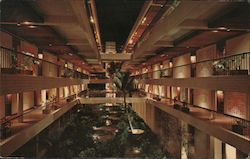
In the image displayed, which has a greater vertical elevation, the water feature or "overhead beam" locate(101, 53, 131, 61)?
"overhead beam" locate(101, 53, 131, 61)

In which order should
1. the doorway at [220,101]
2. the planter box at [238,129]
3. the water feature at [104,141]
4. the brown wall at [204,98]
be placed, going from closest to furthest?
the planter box at [238,129]
the water feature at [104,141]
the doorway at [220,101]
the brown wall at [204,98]

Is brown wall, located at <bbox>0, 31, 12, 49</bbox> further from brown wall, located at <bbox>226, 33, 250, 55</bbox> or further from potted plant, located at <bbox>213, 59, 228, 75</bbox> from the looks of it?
brown wall, located at <bbox>226, 33, 250, 55</bbox>

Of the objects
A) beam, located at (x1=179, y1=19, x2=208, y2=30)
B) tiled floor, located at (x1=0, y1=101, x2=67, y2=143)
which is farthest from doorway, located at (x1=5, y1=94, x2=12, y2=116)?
beam, located at (x1=179, y1=19, x2=208, y2=30)

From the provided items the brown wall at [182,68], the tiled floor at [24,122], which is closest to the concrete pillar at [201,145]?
the brown wall at [182,68]

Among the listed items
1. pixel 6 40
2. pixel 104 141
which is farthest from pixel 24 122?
pixel 6 40

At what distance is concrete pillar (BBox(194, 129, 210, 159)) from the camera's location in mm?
9586

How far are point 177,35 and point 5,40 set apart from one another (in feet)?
24.6

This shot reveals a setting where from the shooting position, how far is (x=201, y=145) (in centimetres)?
1018

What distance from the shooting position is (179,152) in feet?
28.8

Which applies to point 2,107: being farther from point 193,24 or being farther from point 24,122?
point 193,24

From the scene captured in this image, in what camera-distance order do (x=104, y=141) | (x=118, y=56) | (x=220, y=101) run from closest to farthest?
1. (x=104, y=141)
2. (x=220, y=101)
3. (x=118, y=56)

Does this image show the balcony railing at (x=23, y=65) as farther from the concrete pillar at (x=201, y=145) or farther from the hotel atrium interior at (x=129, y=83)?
the concrete pillar at (x=201, y=145)

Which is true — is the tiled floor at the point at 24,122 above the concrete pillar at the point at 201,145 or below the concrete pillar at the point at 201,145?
above

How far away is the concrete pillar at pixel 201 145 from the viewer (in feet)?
31.4
